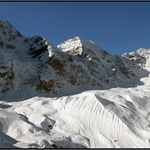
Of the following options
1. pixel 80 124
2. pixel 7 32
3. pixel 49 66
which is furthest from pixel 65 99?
pixel 7 32

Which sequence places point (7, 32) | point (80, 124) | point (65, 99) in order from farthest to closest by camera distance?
point (7, 32) → point (65, 99) → point (80, 124)

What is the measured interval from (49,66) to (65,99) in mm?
10514

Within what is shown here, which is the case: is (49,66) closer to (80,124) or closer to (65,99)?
(65,99)

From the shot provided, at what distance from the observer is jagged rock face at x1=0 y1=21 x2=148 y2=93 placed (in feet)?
76.5

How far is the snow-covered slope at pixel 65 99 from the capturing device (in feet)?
35.5

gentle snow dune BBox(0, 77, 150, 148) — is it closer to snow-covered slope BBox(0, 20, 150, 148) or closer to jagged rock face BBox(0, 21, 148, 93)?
snow-covered slope BBox(0, 20, 150, 148)

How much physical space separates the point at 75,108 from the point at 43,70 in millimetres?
12131

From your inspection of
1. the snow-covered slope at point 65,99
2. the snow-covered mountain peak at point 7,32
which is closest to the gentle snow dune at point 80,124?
the snow-covered slope at point 65,99

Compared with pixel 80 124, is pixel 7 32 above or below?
above

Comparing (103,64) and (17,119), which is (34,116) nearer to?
(17,119)

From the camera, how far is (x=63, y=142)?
393 inches

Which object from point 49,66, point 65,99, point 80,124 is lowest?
point 80,124

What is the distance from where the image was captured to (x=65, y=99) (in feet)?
53.3

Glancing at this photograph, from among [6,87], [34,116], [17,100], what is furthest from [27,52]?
[34,116]
